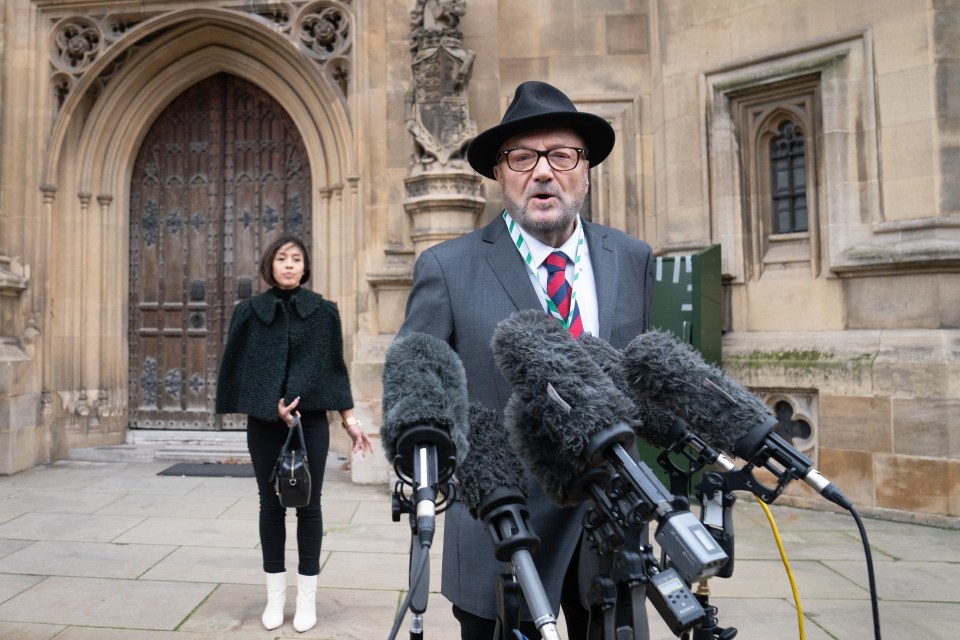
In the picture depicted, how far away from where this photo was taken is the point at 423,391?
1.39 m

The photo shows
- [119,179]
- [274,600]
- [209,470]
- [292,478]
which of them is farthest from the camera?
[119,179]

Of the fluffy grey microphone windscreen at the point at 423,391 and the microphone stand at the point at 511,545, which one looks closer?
the microphone stand at the point at 511,545

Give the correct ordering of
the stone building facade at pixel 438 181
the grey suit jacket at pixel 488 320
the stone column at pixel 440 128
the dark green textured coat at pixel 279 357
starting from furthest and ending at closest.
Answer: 1. the stone column at pixel 440 128
2. the stone building facade at pixel 438 181
3. the dark green textured coat at pixel 279 357
4. the grey suit jacket at pixel 488 320

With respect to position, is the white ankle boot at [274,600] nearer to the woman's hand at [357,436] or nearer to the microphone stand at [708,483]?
the woman's hand at [357,436]

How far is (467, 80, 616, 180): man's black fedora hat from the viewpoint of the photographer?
1727 millimetres

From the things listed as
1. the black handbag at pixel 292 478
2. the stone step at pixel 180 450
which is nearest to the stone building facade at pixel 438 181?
the stone step at pixel 180 450

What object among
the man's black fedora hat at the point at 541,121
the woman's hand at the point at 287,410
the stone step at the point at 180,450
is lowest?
the stone step at the point at 180,450

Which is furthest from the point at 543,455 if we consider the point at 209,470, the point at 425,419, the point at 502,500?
the point at 209,470

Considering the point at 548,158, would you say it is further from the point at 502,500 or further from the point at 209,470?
the point at 209,470

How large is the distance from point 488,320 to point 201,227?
6835 millimetres

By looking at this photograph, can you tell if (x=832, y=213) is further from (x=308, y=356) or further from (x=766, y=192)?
(x=308, y=356)

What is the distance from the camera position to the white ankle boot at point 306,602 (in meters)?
3.17

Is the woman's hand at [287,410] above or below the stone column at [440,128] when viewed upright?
below

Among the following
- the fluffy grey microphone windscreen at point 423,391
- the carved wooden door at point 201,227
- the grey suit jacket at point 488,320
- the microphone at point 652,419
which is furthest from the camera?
the carved wooden door at point 201,227
